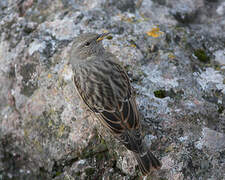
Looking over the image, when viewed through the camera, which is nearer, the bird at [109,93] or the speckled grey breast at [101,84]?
the bird at [109,93]

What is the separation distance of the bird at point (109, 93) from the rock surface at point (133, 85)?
8.7 inches

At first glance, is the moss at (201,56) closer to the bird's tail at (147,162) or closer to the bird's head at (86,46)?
the bird's head at (86,46)

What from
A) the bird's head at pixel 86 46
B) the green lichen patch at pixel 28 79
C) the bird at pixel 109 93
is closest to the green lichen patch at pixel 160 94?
the bird at pixel 109 93

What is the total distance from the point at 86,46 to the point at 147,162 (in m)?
2.20

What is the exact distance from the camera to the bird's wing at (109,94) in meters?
4.20

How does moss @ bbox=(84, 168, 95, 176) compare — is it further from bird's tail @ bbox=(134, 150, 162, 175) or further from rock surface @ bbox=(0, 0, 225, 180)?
bird's tail @ bbox=(134, 150, 162, 175)

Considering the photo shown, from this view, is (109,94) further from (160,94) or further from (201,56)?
(201,56)

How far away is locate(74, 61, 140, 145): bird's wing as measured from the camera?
4.20m

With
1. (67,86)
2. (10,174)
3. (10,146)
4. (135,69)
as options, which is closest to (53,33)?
(67,86)

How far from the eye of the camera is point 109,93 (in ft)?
14.8

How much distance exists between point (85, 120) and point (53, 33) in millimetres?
1890

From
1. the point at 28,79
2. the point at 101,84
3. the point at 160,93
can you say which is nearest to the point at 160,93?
the point at 160,93

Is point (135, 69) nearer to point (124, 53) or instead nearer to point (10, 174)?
point (124, 53)

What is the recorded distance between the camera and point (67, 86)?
4.88m
